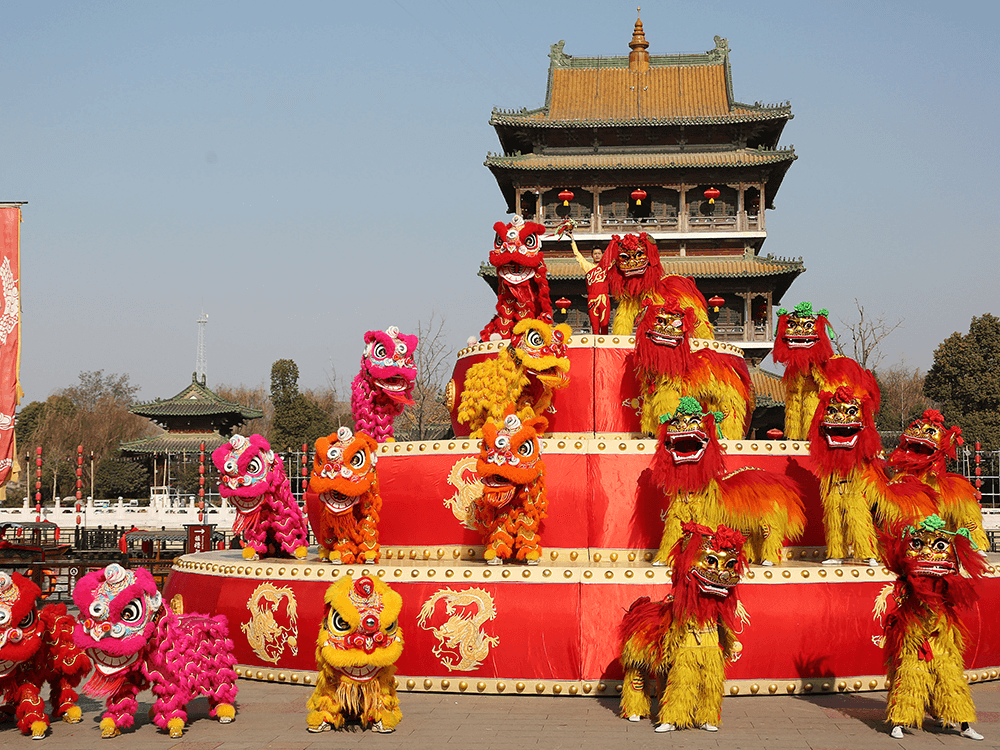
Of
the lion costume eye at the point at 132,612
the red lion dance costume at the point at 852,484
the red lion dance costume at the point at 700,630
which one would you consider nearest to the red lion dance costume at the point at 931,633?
the red lion dance costume at the point at 700,630

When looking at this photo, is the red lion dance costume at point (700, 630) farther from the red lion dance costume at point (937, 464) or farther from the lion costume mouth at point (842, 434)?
the red lion dance costume at point (937, 464)

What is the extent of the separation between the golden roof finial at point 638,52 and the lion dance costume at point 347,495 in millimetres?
32336

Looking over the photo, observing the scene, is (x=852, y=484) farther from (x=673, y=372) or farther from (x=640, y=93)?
(x=640, y=93)

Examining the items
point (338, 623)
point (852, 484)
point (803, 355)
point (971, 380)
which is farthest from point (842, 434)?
point (971, 380)

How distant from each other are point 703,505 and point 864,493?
1780 mm

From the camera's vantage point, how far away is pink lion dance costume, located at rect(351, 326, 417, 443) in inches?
490

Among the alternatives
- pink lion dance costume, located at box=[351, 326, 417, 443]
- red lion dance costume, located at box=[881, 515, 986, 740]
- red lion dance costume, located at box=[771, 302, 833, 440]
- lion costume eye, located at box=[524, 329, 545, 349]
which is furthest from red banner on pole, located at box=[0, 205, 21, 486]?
red lion dance costume, located at box=[881, 515, 986, 740]

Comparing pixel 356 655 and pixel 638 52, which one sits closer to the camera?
pixel 356 655

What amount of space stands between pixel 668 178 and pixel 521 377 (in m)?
27.5

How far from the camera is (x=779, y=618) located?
370 inches

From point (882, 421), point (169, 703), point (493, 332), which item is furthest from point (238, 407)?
point (169, 703)

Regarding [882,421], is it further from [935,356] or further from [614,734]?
[614,734]

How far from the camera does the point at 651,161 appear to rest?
36625 mm

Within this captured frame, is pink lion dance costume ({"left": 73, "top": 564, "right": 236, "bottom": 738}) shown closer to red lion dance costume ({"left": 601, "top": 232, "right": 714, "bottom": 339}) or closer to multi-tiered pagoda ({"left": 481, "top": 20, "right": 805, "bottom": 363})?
red lion dance costume ({"left": 601, "top": 232, "right": 714, "bottom": 339})
